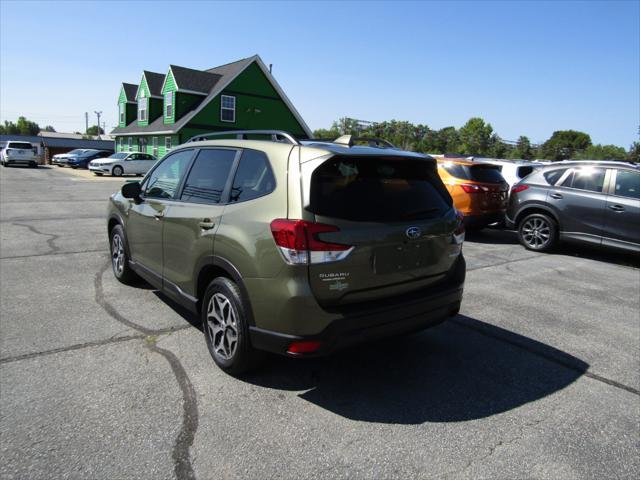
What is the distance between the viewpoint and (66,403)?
291cm

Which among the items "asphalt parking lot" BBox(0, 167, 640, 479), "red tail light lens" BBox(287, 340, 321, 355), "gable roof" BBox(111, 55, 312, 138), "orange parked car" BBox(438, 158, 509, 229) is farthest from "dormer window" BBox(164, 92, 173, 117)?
"red tail light lens" BBox(287, 340, 321, 355)

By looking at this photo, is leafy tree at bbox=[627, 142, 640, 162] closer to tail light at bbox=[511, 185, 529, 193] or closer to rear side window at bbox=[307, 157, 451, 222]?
tail light at bbox=[511, 185, 529, 193]

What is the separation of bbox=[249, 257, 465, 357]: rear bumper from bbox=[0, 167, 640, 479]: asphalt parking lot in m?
0.48

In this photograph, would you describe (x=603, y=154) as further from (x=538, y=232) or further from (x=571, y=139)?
(x=571, y=139)

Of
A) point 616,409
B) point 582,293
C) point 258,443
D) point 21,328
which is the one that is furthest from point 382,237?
point 582,293

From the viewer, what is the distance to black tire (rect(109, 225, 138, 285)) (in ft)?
17.0

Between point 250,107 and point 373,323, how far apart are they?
32108mm

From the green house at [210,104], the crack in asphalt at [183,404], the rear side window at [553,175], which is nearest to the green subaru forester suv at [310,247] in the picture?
the crack in asphalt at [183,404]

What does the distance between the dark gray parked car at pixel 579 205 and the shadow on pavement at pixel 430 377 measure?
479 centimetres

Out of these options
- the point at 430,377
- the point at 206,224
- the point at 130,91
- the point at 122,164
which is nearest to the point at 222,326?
the point at 206,224

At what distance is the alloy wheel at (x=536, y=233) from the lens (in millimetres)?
8773

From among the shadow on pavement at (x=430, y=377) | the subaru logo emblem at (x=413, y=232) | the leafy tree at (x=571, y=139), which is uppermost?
the leafy tree at (x=571, y=139)

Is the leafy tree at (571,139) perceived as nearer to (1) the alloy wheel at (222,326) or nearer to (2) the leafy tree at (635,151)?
(2) the leafy tree at (635,151)

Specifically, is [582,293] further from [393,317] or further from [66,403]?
[66,403]
